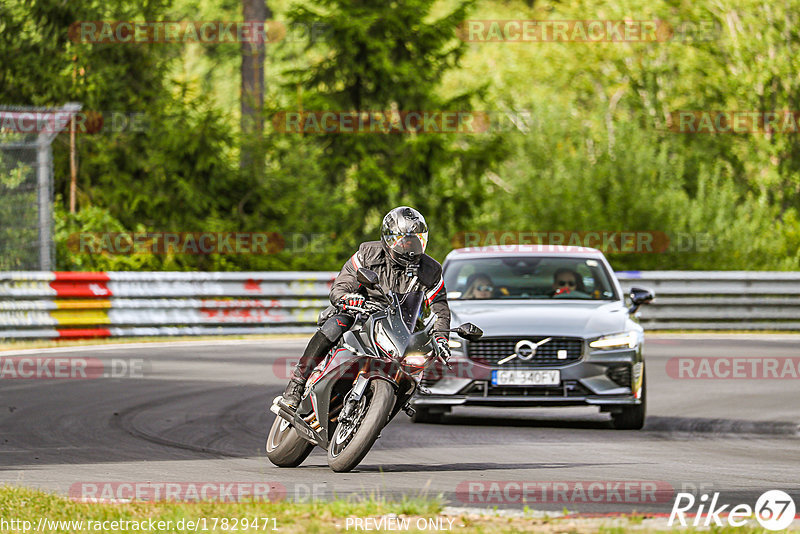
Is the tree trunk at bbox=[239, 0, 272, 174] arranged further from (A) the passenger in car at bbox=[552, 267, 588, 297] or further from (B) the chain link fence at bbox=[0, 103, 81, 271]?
(A) the passenger in car at bbox=[552, 267, 588, 297]

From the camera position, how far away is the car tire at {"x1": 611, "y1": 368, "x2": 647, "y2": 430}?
13.0 metres

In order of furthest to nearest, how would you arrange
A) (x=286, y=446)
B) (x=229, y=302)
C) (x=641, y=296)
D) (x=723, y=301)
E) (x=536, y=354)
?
1. (x=723, y=301)
2. (x=229, y=302)
3. (x=641, y=296)
4. (x=536, y=354)
5. (x=286, y=446)

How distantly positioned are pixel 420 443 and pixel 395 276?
8.93 feet

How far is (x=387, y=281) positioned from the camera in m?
9.38

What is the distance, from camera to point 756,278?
2709 centimetres

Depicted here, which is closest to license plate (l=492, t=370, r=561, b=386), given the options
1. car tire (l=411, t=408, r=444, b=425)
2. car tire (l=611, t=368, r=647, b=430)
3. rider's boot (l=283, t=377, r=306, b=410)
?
car tire (l=611, t=368, r=647, b=430)

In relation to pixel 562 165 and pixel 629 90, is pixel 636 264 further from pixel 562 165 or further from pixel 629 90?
pixel 629 90

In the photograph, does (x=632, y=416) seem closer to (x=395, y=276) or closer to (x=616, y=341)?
(x=616, y=341)

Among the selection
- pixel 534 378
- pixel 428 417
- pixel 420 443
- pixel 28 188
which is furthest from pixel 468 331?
pixel 28 188

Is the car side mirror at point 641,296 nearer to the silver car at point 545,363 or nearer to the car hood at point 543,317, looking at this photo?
the silver car at point 545,363

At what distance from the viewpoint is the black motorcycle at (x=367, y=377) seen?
8914 mm

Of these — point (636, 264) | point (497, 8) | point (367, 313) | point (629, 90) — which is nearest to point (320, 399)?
point (367, 313)

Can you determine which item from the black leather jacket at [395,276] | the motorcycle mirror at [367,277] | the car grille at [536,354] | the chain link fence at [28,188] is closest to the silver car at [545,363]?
the car grille at [536,354]

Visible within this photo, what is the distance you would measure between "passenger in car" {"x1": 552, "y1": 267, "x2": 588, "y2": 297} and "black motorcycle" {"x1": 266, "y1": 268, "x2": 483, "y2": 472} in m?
4.95
